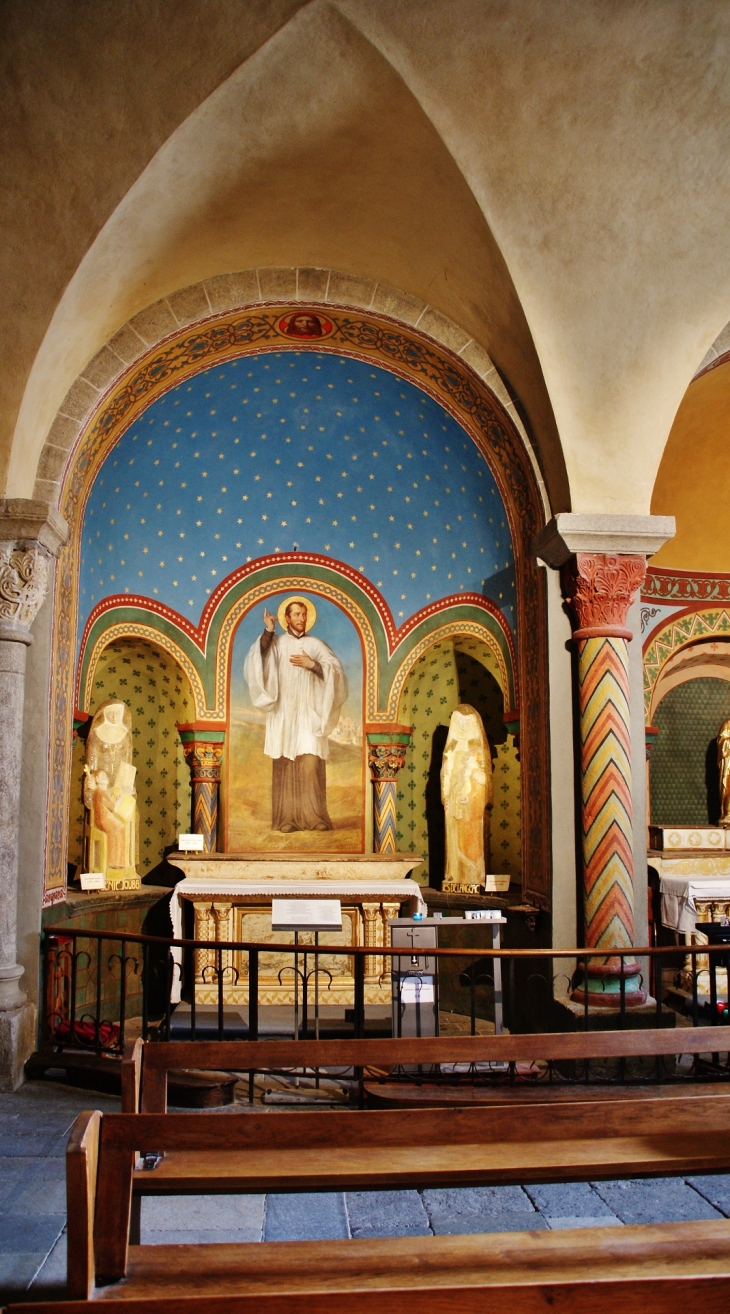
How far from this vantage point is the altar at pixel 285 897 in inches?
357

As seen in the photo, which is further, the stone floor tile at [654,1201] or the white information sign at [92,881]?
the white information sign at [92,881]

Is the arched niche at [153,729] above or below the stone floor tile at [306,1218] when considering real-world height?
above

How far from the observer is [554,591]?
302 inches

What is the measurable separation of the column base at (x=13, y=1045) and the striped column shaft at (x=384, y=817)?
14.6ft

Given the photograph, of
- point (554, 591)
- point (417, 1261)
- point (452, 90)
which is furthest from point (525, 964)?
point (452, 90)

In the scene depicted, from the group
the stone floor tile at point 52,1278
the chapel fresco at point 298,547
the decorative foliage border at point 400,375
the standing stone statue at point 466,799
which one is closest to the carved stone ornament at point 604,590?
the decorative foliage border at point 400,375

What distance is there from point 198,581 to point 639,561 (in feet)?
15.9

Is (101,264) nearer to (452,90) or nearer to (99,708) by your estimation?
(452,90)

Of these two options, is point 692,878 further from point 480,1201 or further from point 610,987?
point 480,1201

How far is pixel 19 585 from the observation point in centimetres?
685

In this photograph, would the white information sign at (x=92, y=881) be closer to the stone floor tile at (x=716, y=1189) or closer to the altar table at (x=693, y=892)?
the altar table at (x=693, y=892)

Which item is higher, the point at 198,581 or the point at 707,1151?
the point at 198,581

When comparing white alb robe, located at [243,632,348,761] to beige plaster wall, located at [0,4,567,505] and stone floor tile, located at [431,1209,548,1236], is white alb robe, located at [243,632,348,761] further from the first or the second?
stone floor tile, located at [431,1209,548,1236]

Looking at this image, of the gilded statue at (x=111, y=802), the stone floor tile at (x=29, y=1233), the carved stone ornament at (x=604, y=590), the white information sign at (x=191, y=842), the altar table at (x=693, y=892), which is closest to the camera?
the stone floor tile at (x=29, y=1233)
